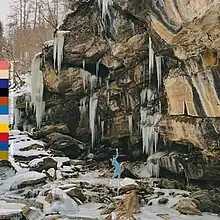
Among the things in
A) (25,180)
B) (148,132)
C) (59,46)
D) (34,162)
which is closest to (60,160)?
(34,162)

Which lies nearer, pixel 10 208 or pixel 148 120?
pixel 10 208

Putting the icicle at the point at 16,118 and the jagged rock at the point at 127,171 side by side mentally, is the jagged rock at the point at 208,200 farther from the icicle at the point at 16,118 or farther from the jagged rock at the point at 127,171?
the icicle at the point at 16,118

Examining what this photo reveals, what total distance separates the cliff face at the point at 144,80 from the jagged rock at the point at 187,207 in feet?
5.65

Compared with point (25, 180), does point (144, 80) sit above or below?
above

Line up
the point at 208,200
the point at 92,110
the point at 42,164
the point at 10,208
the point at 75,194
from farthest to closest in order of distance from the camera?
the point at 92,110 < the point at 42,164 < the point at 75,194 < the point at 208,200 < the point at 10,208

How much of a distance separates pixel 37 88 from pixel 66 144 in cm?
316

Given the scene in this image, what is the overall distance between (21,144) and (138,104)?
5.01 m

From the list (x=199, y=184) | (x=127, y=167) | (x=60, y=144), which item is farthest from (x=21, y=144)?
(x=199, y=184)

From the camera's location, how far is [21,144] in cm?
1585

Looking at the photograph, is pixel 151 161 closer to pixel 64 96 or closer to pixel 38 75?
pixel 64 96

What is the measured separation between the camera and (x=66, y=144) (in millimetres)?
16109

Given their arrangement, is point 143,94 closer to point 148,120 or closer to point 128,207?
point 148,120

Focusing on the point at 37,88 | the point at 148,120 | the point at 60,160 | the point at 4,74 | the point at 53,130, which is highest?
the point at 37,88

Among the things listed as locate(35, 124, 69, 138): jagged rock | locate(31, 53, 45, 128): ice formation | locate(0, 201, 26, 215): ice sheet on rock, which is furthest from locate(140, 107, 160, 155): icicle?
locate(0, 201, 26, 215): ice sheet on rock
